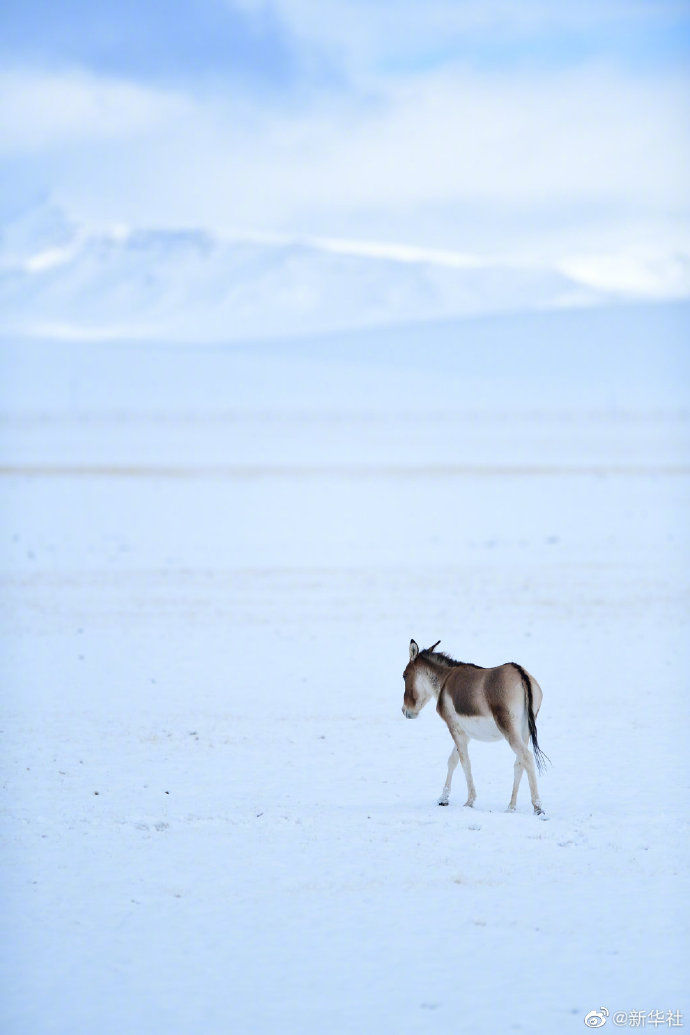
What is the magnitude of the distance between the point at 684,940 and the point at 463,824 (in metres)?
1.83

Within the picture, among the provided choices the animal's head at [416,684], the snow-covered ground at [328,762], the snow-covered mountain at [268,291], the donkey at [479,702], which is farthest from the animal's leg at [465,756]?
the snow-covered mountain at [268,291]

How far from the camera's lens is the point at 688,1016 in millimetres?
5316

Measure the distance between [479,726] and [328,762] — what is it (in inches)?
84.6

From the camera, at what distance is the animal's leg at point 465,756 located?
25.8 ft

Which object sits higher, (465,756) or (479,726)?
(479,726)

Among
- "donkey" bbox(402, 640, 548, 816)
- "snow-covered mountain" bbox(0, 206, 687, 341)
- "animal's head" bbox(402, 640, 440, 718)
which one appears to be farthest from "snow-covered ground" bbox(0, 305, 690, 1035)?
"snow-covered mountain" bbox(0, 206, 687, 341)

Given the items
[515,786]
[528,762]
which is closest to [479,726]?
[528,762]

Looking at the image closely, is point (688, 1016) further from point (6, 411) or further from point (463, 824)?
point (6, 411)

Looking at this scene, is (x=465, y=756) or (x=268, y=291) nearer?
(x=465, y=756)

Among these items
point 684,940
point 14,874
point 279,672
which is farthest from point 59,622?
point 684,940

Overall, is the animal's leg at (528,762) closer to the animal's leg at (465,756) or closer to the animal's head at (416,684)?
the animal's leg at (465,756)

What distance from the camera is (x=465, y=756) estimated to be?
314 inches

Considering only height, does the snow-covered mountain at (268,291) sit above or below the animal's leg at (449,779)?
above

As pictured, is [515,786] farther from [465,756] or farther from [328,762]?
[328,762]
